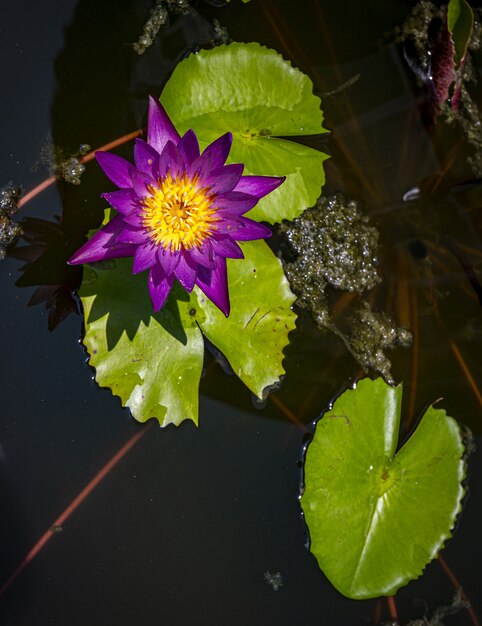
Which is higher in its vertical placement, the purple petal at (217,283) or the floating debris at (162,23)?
the floating debris at (162,23)

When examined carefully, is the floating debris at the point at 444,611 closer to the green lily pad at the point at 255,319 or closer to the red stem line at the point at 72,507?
the green lily pad at the point at 255,319

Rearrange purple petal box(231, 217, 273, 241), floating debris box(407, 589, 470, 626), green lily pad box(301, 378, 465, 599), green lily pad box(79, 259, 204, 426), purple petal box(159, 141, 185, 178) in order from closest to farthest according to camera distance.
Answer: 1. purple petal box(159, 141, 185, 178)
2. purple petal box(231, 217, 273, 241)
3. green lily pad box(79, 259, 204, 426)
4. green lily pad box(301, 378, 465, 599)
5. floating debris box(407, 589, 470, 626)

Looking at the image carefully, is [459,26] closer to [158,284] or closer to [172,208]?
[172,208]

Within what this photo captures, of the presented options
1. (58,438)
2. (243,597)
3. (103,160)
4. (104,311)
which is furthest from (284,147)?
(243,597)

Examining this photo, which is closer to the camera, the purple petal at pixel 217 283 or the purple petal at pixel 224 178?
the purple petal at pixel 224 178

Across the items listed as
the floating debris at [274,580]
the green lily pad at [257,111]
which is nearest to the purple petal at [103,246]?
the green lily pad at [257,111]

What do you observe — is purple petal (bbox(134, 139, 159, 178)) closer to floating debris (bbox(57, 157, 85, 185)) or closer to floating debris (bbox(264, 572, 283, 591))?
floating debris (bbox(57, 157, 85, 185))

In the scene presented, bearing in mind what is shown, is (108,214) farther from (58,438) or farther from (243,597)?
(243,597)

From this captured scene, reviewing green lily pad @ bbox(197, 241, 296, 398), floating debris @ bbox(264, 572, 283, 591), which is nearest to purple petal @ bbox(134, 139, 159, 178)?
green lily pad @ bbox(197, 241, 296, 398)
